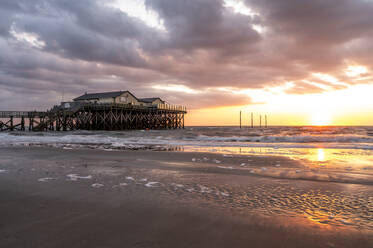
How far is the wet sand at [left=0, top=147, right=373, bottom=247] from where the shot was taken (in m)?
2.41

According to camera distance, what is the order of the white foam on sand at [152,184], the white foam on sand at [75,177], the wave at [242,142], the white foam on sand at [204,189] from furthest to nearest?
1. the wave at [242,142]
2. the white foam on sand at [75,177]
3. the white foam on sand at [152,184]
4. the white foam on sand at [204,189]

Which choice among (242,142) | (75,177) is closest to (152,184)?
(75,177)

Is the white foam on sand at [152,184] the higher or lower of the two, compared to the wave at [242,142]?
lower

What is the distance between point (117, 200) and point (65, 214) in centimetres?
79

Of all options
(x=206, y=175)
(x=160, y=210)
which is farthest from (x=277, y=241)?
(x=206, y=175)

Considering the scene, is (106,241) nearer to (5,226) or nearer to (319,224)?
A: (5,226)

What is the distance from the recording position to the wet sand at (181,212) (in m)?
2.41

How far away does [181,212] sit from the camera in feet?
10.5

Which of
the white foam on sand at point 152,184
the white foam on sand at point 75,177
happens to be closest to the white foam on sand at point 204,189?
the white foam on sand at point 152,184

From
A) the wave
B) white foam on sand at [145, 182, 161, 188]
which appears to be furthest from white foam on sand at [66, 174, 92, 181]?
the wave

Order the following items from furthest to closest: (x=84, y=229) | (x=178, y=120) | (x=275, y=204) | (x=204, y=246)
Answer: (x=178, y=120) → (x=275, y=204) → (x=84, y=229) → (x=204, y=246)

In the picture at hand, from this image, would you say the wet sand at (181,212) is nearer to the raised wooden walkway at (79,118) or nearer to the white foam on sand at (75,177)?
the white foam on sand at (75,177)

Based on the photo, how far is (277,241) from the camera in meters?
2.39

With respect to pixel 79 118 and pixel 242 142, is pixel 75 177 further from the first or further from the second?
pixel 79 118
